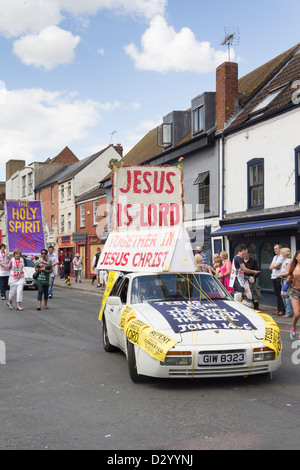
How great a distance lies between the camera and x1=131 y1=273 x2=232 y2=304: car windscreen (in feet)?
23.7

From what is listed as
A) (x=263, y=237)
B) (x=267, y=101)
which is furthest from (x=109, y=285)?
(x=267, y=101)

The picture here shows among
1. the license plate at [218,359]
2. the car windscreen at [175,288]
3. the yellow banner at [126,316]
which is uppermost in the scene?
the car windscreen at [175,288]

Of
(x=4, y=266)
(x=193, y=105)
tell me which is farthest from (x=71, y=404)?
(x=193, y=105)

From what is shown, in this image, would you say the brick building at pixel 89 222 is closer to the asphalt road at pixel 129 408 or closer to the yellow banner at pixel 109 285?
the yellow banner at pixel 109 285

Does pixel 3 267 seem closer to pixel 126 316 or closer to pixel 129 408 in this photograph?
pixel 126 316

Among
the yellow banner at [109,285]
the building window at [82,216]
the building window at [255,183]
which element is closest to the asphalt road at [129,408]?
the yellow banner at [109,285]

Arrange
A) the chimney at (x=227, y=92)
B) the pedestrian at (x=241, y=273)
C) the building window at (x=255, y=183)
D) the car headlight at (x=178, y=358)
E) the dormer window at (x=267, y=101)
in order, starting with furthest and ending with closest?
1. the chimney at (x=227, y=92)
2. the dormer window at (x=267, y=101)
3. the building window at (x=255, y=183)
4. the pedestrian at (x=241, y=273)
5. the car headlight at (x=178, y=358)

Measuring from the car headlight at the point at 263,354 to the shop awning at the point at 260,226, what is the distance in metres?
9.68

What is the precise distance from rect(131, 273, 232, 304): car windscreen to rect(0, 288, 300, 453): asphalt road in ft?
3.59

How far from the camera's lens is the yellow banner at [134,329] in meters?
6.21
